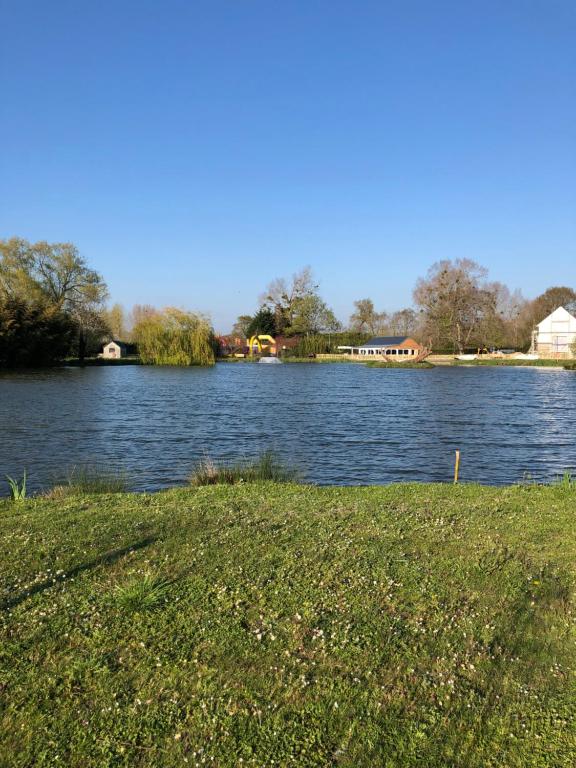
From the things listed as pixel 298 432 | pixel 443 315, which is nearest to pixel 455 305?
pixel 443 315

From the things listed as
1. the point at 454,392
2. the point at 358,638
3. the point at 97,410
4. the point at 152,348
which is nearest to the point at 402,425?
the point at 97,410

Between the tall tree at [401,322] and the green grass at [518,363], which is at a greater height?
the tall tree at [401,322]

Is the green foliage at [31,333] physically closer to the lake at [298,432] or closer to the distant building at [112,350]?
the lake at [298,432]

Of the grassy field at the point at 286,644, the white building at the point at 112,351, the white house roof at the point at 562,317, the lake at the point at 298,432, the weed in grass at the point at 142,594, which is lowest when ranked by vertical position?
the lake at the point at 298,432

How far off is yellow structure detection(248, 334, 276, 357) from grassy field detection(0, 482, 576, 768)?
11295 centimetres

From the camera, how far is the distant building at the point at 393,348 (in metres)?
106

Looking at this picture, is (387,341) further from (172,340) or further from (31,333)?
(31,333)

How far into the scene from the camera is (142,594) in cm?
515

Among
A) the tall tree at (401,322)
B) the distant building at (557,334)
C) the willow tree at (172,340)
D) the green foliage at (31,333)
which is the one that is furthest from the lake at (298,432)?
the tall tree at (401,322)

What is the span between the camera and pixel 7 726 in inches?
141

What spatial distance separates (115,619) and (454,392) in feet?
140

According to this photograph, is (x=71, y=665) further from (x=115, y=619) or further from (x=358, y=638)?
(x=358, y=638)

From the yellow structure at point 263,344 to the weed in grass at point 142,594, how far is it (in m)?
114

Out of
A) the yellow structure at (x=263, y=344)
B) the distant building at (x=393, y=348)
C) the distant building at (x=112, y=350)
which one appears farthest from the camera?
the yellow structure at (x=263, y=344)
